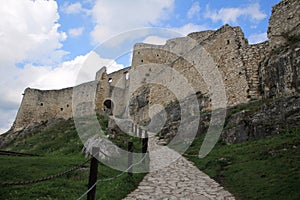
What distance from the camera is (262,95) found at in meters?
15.3

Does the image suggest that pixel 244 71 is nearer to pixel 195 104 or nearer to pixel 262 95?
pixel 262 95

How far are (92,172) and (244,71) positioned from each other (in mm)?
14360

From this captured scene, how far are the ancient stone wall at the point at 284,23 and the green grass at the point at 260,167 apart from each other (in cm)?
839

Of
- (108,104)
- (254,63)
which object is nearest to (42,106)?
(108,104)

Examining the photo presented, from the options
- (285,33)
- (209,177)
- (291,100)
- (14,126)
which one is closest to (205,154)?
(209,177)

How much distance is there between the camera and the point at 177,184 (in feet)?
23.8

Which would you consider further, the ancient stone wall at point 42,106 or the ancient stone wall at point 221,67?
the ancient stone wall at point 42,106

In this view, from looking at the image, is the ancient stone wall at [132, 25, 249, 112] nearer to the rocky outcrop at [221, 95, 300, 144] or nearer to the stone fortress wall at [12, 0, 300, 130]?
the stone fortress wall at [12, 0, 300, 130]

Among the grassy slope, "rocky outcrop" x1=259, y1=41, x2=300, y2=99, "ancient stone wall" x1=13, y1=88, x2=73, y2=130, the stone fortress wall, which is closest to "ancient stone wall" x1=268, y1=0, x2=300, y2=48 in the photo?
the stone fortress wall

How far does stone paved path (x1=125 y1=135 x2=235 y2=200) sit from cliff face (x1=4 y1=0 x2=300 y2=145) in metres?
3.61

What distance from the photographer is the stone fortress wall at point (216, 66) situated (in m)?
16.2

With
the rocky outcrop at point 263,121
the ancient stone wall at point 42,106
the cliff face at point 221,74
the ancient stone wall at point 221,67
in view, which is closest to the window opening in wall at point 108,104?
the cliff face at point 221,74

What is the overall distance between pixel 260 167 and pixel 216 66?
13623mm

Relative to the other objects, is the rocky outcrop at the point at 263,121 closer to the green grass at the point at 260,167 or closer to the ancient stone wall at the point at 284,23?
the green grass at the point at 260,167
